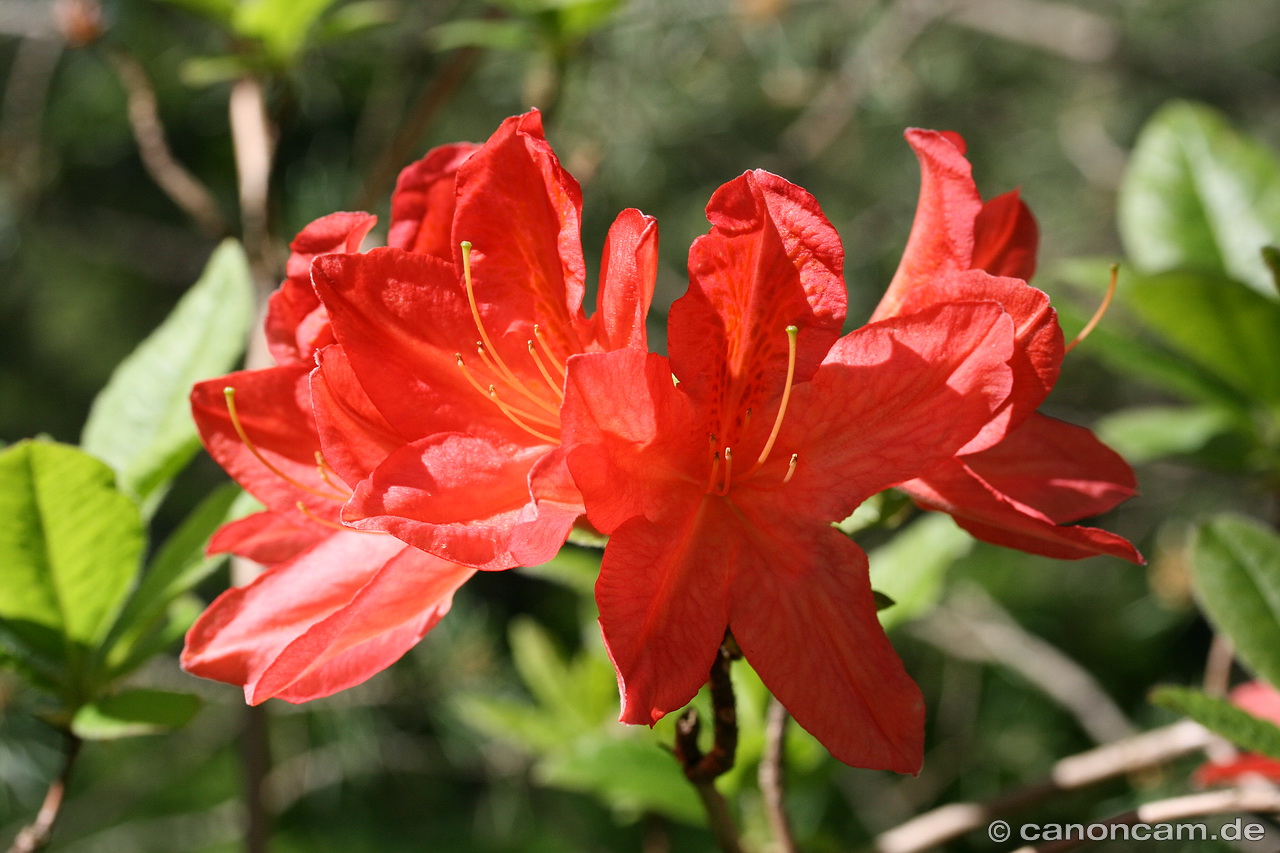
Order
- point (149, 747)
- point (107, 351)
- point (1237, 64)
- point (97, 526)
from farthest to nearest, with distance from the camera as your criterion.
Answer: point (1237, 64)
point (107, 351)
point (149, 747)
point (97, 526)

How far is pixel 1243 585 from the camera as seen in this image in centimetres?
92

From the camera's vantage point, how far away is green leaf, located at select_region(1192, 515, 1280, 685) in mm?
878

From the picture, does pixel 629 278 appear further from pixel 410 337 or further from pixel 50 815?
pixel 50 815

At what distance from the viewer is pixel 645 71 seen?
8.65 feet

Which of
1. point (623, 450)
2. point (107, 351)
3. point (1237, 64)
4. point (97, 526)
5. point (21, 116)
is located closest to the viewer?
point (623, 450)

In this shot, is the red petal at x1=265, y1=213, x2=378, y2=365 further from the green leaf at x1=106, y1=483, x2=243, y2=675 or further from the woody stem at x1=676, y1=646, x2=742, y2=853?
the woody stem at x1=676, y1=646, x2=742, y2=853

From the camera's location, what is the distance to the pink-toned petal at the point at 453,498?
22.5 inches

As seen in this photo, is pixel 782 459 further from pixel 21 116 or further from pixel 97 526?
pixel 21 116

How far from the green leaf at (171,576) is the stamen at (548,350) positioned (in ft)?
1.14

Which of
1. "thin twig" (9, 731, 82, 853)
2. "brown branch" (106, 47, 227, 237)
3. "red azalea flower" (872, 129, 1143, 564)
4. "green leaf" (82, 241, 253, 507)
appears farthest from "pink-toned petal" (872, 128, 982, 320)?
"brown branch" (106, 47, 227, 237)

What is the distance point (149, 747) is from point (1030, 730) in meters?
2.20

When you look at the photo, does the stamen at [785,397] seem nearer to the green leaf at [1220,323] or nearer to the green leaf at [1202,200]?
the green leaf at [1220,323]

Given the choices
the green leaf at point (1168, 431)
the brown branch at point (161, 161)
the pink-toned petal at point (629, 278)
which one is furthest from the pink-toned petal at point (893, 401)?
the brown branch at point (161, 161)

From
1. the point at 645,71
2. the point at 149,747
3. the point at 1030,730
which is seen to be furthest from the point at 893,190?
the point at 149,747
